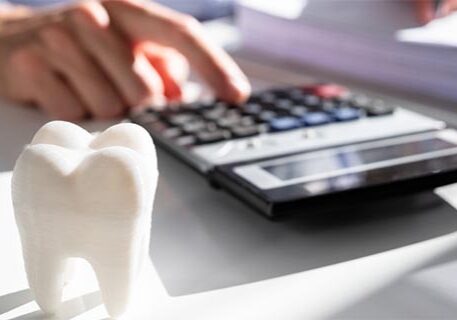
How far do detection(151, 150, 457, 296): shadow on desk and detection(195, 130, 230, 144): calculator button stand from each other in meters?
0.04

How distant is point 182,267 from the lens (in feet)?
0.96

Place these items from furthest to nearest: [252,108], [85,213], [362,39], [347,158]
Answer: [362,39] → [252,108] → [347,158] → [85,213]

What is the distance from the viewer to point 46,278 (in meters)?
0.25

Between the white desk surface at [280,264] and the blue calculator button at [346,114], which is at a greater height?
the blue calculator button at [346,114]

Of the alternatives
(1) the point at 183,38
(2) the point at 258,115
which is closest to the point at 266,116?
(2) the point at 258,115

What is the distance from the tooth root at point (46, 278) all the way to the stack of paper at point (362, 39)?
34 centimetres

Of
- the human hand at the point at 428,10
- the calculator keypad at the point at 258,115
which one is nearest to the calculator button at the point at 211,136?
the calculator keypad at the point at 258,115

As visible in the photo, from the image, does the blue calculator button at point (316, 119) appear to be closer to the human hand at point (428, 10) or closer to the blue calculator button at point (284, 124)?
the blue calculator button at point (284, 124)

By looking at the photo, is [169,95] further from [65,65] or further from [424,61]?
[424,61]

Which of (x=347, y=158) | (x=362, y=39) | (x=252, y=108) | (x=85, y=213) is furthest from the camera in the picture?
(x=362, y=39)

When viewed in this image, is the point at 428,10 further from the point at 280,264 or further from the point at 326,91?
the point at 280,264

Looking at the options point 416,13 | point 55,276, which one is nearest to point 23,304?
point 55,276

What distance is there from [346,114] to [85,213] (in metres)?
0.24

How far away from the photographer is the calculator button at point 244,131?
0.41m
